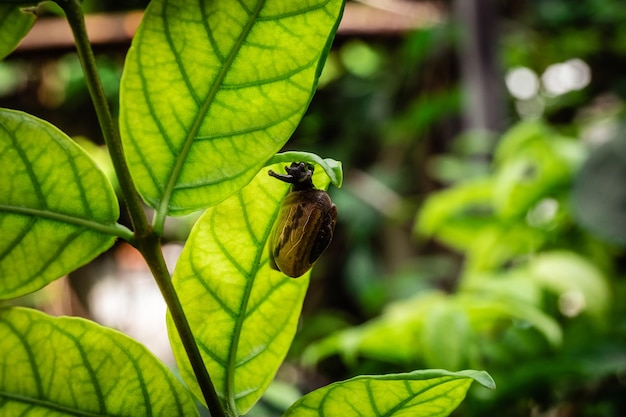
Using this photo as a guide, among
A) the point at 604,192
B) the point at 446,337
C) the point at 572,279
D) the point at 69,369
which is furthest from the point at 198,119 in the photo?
the point at 604,192

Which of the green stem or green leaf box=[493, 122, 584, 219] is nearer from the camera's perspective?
the green stem

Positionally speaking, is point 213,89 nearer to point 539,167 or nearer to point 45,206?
point 45,206

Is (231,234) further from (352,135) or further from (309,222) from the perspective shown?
(352,135)

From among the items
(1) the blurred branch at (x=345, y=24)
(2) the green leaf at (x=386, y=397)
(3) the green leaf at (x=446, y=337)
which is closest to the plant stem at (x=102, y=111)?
(2) the green leaf at (x=386, y=397)

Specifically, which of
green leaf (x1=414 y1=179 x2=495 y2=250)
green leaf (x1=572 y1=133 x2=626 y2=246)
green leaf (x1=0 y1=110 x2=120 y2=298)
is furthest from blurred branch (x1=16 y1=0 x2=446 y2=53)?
green leaf (x1=0 y1=110 x2=120 y2=298)

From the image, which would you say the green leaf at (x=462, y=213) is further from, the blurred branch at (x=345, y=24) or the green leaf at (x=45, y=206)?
the green leaf at (x=45, y=206)

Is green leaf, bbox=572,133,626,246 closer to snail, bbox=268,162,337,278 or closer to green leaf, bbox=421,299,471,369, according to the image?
green leaf, bbox=421,299,471,369

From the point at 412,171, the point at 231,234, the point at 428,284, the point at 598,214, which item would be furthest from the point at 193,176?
the point at 412,171
